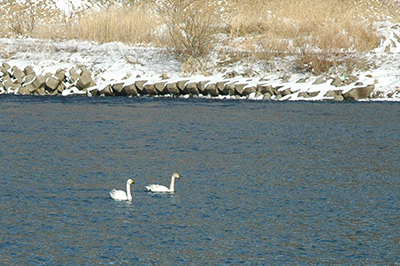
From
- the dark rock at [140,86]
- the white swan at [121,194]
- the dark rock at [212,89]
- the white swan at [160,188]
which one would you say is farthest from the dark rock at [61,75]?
the white swan at [121,194]

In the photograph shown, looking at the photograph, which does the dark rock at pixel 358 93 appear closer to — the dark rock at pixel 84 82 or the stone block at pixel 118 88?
the stone block at pixel 118 88

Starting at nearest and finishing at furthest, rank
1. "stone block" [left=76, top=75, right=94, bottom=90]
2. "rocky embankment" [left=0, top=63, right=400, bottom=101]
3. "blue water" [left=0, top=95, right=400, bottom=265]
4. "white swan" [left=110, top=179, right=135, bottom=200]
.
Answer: "blue water" [left=0, top=95, right=400, bottom=265] < "white swan" [left=110, top=179, right=135, bottom=200] < "rocky embankment" [left=0, top=63, right=400, bottom=101] < "stone block" [left=76, top=75, right=94, bottom=90]

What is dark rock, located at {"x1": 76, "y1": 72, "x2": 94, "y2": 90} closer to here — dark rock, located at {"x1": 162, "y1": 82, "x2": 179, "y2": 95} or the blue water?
dark rock, located at {"x1": 162, "y1": 82, "x2": 179, "y2": 95}

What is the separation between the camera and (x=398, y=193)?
1319 cm

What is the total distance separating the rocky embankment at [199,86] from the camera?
30.1 m

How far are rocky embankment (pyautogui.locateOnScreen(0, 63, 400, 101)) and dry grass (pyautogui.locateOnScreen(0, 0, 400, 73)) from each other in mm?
2770

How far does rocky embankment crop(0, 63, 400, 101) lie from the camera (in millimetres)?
30125

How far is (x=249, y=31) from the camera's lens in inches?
1564

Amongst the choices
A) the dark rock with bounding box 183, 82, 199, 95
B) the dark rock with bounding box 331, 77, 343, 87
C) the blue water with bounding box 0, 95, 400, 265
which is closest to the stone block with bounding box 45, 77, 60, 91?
the dark rock with bounding box 183, 82, 199, 95

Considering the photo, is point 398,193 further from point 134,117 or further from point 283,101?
point 283,101

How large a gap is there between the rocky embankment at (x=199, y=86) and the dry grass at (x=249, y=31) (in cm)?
277

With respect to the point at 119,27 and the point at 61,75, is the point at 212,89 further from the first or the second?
the point at 119,27

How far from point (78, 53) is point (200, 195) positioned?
2598cm

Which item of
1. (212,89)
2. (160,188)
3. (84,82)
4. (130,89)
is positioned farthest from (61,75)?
(160,188)
